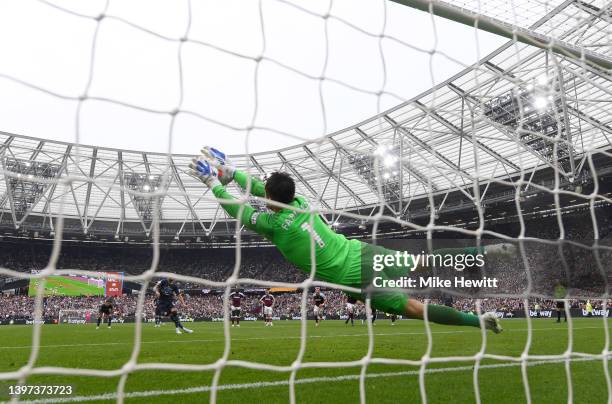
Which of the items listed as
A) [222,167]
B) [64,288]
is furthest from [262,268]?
A: [222,167]

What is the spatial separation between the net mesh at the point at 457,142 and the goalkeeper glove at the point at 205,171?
157mm

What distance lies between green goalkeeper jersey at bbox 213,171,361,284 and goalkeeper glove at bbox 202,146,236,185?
0.06m

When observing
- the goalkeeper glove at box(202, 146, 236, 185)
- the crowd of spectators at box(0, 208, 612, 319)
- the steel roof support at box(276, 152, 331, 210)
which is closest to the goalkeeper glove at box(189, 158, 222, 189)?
the goalkeeper glove at box(202, 146, 236, 185)

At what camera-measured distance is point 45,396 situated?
4.00 m

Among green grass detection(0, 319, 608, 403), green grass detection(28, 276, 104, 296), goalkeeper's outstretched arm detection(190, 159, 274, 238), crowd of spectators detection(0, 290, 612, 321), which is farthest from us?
green grass detection(28, 276, 104, 296)

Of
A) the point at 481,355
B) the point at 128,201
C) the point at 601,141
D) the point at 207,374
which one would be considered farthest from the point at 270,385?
the point at 128,201

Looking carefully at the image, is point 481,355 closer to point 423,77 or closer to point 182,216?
point 423,77

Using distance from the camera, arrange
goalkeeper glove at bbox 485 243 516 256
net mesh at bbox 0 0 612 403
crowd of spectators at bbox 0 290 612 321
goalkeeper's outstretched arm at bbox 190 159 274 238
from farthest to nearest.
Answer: crowd of spectators at bbox 0 290 612 321, goalkeeper glove at bbox 485 243 516 256, goalkeeper's outstretched arm at bbox 190 159 274 238, net mesh at bbox 0 0 612 403

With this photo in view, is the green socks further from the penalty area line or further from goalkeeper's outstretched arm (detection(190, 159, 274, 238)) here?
goalkeeper's outstretched arm (detection(190, 159, 274, 238))

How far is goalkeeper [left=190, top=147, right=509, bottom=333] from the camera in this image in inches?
139

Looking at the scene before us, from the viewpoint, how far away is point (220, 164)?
3.78 m

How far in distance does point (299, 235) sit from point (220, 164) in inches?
31.2

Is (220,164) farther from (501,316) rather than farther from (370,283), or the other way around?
(501,316)

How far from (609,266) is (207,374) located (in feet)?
73.2
